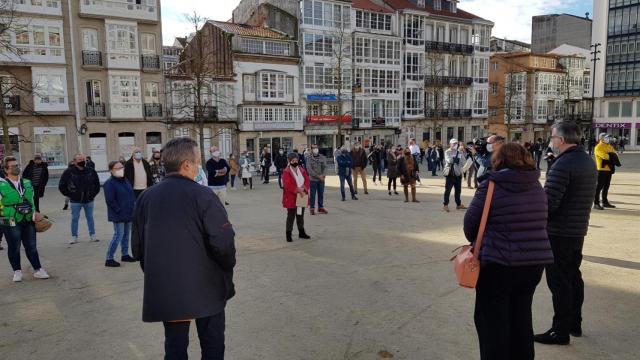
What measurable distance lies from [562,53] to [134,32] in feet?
196

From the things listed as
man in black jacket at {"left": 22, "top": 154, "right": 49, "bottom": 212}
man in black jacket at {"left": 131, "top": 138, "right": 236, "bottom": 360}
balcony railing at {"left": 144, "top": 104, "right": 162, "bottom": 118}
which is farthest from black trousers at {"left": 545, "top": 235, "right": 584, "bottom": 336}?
balcony railing at {"left": 144, "top": 104, "right": 162, "bottom": 118}

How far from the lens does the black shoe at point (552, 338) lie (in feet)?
14.0

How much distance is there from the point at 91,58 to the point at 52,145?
21.0ft

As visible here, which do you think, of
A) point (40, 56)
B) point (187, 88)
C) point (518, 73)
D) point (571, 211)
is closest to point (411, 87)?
point (518, 73)

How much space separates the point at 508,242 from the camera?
3156mm

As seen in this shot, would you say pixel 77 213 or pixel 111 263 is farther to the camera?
pixel 77 213

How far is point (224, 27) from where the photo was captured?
125 feet

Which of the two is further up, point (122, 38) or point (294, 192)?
point (122, 38)

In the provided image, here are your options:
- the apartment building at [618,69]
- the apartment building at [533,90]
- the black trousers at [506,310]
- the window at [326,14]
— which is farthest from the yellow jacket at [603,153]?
the apartment building at [618,69]

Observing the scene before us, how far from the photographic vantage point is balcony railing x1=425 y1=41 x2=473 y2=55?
4762cm

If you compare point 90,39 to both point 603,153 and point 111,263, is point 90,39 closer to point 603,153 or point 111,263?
point 111,263

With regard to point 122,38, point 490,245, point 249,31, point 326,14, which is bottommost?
point 490,245

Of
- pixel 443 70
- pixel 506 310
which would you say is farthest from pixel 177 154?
pixel 443 70

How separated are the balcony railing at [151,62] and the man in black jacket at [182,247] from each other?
108ft
